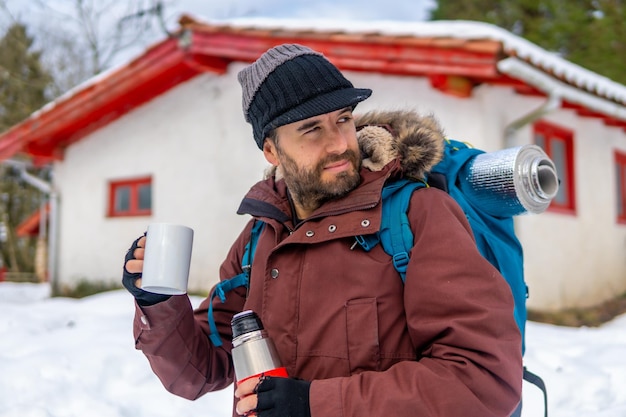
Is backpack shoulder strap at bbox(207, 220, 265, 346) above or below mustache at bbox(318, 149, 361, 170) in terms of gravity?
below

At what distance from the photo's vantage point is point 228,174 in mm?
7605

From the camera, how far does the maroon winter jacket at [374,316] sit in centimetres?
124

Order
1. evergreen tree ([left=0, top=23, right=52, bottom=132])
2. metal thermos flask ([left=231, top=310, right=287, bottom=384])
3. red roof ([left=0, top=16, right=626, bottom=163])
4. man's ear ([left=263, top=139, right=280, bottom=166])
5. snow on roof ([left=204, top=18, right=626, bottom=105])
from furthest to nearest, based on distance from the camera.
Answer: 1. evergreen tree ([left=0, top=23, right=52, bottom=132])
2. red roof ([left=0, top=16, right=626, bottom=163])
3. snow on roof ([left=204, top=18, right=626, bottom=105])
4. man's ear ([left=263, top=139, right=280, bottom=166])
5. metal thermos flask ([left=231, top=310, right=287, bottom=384])

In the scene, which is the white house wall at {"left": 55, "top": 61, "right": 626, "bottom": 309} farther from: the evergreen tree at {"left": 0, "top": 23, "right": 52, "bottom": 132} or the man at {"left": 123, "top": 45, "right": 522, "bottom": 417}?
the evergreen tree at {"left": 0, "top": 23, "right": 52, "bottom": 132}

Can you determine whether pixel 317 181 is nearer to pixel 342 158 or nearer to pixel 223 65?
pixel 342 158

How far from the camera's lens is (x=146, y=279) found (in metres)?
1.54

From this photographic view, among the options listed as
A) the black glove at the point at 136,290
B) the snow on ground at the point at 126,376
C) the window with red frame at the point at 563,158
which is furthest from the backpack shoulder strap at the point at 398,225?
the window with red frame at the point at 563,158

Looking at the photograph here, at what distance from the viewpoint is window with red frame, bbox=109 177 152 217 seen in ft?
28.8

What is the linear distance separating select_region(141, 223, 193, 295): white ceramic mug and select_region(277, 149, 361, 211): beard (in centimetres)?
36

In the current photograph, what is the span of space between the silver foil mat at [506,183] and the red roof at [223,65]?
142 inches

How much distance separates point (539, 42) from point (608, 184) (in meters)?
8.69

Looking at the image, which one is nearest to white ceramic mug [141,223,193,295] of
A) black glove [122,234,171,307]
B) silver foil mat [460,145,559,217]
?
black glove [122,234,171,307]

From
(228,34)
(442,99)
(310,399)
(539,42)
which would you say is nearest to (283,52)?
(310,399)

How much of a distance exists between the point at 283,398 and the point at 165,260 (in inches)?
20.7
